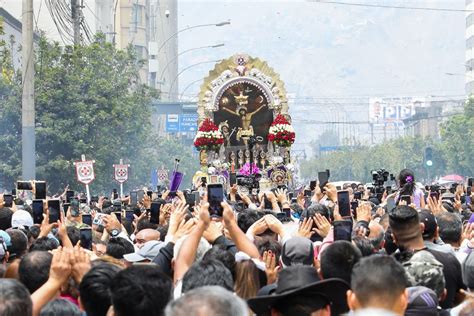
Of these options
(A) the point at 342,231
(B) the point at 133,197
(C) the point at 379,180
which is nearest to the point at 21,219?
(A) the point at 342,231

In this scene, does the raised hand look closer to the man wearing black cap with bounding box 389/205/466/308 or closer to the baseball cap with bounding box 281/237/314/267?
the baseball cap with bounding box 281/237/314/267

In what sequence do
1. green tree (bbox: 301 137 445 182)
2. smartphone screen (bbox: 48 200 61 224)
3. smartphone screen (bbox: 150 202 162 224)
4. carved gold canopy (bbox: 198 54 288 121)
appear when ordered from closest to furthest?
1. smartphone screen (bbox: 48 200 61 224)
2. smartphone screen (bbox: 150 202 162 224)
3. carved gold canopy (bbox: 198 54 288 121)
4. green tree (bbox: 301 137 445 182)

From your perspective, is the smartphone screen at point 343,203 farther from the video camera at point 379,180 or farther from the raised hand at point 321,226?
the video camera at point 379,180

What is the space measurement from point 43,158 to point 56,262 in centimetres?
4628

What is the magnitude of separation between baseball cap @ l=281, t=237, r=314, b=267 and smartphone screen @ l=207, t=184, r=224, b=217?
0.58 meters

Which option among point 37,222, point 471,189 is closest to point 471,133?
point 471,189

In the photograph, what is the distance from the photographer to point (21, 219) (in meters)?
14.7

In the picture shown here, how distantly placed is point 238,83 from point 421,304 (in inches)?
1343

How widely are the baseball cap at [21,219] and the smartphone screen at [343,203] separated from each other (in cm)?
342

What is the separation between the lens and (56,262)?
302 inches

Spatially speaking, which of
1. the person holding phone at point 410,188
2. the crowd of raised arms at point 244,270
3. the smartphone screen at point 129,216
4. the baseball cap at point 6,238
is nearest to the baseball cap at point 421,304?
the crowd of raised arms at point 244,270

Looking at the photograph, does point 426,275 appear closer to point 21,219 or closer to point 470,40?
point 21,219

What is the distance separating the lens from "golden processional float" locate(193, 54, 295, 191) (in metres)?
39.8

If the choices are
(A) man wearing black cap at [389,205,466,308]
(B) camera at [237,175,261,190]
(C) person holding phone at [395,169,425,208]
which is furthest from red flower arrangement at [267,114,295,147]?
(A) man wearing black cap at [389,205,466,308]
